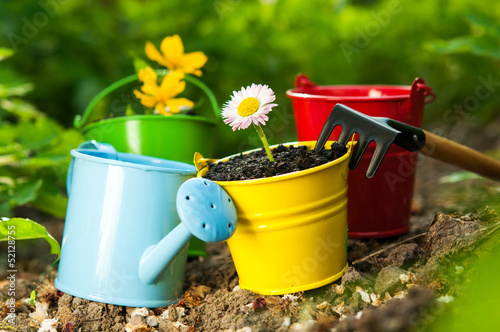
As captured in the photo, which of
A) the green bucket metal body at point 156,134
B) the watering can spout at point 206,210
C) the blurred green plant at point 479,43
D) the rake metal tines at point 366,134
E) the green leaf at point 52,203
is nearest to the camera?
the watering can spout at point 206,210

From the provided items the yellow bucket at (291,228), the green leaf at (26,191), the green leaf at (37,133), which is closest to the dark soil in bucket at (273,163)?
the yellow bucket at (291,228)

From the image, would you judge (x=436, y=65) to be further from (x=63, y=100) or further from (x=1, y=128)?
(x=1, y=128)

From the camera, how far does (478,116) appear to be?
10.6ft

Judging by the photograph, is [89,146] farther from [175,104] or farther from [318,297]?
[318,297]

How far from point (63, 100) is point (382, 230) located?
2.19 metres

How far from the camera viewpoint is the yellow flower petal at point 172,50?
5.18ft

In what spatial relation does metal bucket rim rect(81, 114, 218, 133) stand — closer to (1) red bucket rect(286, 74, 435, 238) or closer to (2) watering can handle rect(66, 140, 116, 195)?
(2) watering can handle rect(66, 140, 116, 195)

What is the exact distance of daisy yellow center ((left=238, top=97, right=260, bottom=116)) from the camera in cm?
114

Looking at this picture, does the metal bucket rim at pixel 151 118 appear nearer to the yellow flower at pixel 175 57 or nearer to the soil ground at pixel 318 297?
the yellow flower at pixel 175 57

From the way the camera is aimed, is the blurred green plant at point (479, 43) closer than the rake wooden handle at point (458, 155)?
No

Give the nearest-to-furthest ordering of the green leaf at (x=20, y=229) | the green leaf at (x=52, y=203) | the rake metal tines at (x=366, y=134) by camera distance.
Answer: the rake metal tines at (x=366, y=134)
the green leaf at (x=20, y=229)
the green leaf at (x=52, y=203)

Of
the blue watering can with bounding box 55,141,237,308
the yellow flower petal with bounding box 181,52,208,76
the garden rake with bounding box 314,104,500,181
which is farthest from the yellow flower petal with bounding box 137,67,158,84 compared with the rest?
the garden rake with bounding box 314,104,500,181

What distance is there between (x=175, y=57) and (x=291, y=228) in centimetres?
77

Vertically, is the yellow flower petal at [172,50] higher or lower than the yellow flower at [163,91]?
higher
